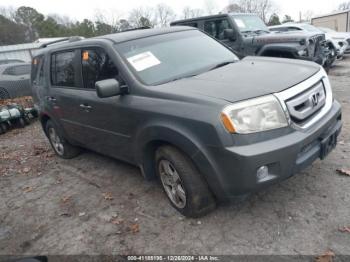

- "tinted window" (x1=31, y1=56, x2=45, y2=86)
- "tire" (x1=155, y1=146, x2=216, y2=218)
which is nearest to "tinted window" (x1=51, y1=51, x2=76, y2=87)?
"tinted window" (x1=31, y1=56, x2=45, y2=86)

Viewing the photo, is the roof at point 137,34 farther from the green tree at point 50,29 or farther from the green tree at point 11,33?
the green tree at point 11,33

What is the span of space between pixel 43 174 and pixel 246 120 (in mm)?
3702

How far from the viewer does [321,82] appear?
3.18m

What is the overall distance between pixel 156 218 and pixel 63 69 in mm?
2583

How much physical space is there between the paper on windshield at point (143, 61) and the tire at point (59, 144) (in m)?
2.36

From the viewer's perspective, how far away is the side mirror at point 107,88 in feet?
10.1

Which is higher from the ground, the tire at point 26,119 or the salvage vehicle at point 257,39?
the salvage vehicle at point 257,39

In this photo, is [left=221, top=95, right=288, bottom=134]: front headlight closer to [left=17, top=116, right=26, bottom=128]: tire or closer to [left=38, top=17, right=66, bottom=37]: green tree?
[left=17, top=116, right=26, bottom=128]: tire

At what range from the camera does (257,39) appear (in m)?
7.78

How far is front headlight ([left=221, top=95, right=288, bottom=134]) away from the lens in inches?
97.3

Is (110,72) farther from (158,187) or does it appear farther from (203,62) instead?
(158,187)

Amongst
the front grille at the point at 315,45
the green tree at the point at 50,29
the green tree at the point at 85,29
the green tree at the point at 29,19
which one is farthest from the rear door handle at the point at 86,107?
the green tree at the point at 29,19

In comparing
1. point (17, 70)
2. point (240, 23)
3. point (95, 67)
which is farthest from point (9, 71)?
point (95, 67)

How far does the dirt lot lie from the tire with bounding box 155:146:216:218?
164mm
